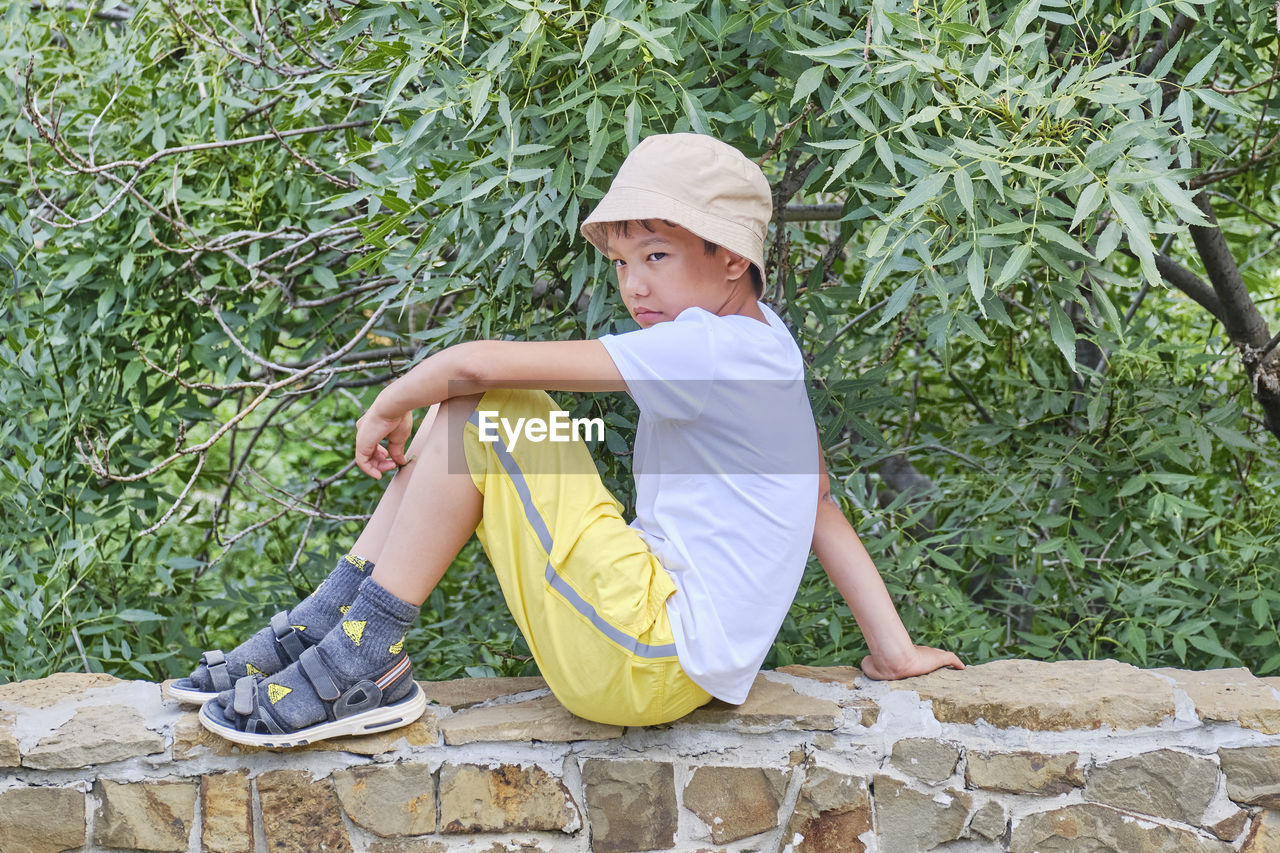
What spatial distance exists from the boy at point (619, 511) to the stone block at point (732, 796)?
128mm

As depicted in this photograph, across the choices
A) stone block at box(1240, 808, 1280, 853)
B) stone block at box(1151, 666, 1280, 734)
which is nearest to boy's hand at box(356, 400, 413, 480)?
stone block at box(1151, 666, 1280, 734)

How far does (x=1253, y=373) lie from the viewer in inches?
94.6

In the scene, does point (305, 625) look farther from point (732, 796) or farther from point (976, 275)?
point (976, 275)

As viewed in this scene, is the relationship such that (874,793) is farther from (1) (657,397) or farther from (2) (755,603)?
(1) (657,397)

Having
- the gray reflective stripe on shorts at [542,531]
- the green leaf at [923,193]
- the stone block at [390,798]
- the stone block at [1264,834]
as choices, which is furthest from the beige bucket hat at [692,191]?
the stone block at [1264,834]

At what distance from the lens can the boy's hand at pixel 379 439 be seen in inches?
65.1

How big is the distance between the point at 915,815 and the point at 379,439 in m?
0.99

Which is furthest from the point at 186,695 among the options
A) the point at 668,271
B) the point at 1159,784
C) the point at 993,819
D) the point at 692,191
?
the point at 1159,784

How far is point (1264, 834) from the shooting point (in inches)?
66.6

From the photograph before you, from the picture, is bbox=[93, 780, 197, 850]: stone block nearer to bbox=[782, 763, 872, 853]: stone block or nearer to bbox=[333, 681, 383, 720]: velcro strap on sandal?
bbox=[333, 681, 383, 720]: velcro strap on sandal

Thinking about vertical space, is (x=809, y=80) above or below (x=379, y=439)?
above

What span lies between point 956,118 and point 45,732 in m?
1.64

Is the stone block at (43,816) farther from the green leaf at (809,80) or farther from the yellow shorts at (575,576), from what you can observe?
the green leaf at (809,80)

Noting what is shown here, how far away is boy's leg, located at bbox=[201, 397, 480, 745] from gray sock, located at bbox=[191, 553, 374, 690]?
103mm
